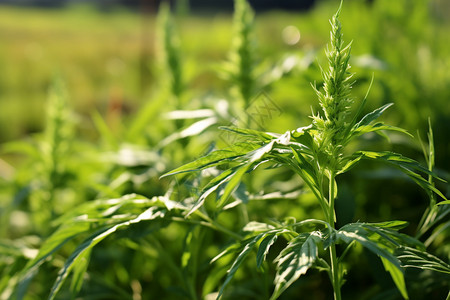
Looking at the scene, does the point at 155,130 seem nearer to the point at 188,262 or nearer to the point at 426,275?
the point at 188,262

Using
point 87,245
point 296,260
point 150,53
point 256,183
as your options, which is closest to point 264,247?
point 296,260

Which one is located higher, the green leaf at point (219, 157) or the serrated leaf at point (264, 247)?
the green leaf at point (219, 157)

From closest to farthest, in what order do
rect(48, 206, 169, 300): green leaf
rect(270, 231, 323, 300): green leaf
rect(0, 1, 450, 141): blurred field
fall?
rect(270, 231, 323, 300): green leaf
rect(48, 206, 169, 300): green leaf
rect(0, 1, 450, 141): blurred field

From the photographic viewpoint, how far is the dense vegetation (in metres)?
0.43

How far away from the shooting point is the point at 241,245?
481 millimetres

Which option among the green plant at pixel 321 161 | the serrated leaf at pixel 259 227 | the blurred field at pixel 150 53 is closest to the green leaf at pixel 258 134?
the green plant at pixel 321 161

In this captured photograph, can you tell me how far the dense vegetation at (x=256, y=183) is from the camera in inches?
17.0

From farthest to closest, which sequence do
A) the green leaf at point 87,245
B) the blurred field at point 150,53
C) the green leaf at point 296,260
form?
the blurred field at point 150,53
the green leaf at point 87,245
the green leaf at point 296,260

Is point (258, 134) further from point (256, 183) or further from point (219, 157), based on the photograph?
point (256, 183)

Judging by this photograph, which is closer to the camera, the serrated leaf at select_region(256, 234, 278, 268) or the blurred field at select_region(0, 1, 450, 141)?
the serrated leaf at select_region(256, 234, 278, 268)

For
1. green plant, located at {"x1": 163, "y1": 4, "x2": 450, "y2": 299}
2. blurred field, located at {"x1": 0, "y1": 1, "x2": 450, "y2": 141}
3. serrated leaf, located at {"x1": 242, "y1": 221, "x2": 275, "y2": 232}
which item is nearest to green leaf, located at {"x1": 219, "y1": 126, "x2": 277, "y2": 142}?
green plant, located at {"x1": 163, "y1": 4, "x2": 450, "y2": 299}

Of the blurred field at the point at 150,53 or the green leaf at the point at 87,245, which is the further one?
the blurred field at the point at 150,53

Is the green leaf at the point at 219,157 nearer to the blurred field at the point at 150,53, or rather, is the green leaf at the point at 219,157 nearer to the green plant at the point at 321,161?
the green plant at the point at 321,161

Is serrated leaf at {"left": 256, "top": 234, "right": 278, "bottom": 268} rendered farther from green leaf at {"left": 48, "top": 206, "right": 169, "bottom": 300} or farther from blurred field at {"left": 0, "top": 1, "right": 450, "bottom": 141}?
blurred field at {"left": 0, "top": 1, "right": 450, "bottom": 141}
